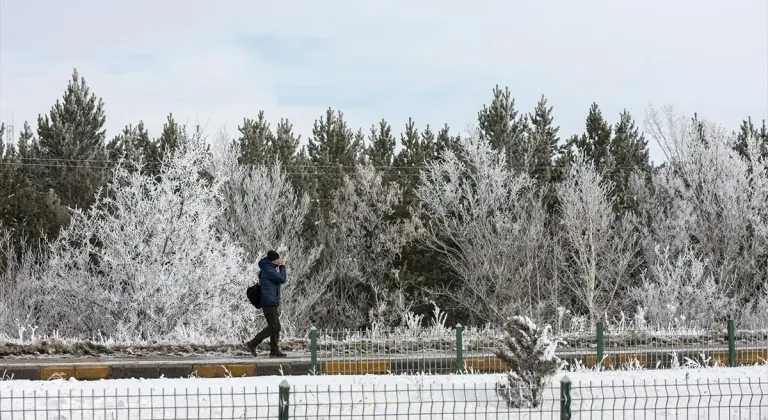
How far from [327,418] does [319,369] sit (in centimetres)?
504

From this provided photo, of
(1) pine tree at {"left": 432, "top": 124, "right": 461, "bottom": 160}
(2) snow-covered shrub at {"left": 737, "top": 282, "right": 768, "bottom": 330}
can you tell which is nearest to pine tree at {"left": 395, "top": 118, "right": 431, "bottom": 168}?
(1) pine tree at {"left": 432, "top": 124, "right": 461, "bottom": 160}

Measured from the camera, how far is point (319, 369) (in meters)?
16.2

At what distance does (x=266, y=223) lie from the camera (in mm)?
42969

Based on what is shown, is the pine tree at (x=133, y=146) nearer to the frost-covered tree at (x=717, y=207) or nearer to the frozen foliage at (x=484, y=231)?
the frozen foliage at (x=484, y=231)

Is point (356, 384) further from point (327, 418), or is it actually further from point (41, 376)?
point (41, 376)

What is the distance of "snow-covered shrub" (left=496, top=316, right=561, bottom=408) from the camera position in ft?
39.1

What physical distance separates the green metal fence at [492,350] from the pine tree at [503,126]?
26.3 meters

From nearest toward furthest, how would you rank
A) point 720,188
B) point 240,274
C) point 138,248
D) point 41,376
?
point 41,376 → point 138,248 → point 240,274 → point 720,188

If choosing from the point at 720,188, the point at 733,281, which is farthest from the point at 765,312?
the point at 720,188

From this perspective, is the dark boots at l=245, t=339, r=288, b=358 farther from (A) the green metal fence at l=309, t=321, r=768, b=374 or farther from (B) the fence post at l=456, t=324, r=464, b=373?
(B) the fence post at l=456, t=324, r=464, b=373

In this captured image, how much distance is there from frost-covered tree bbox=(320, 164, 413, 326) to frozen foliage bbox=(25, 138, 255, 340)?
16.0 m

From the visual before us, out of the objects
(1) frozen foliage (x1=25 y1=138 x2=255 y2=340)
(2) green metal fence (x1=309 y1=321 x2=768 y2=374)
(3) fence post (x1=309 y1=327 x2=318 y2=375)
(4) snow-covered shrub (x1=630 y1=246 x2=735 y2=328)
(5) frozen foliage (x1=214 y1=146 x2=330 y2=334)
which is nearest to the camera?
(3) fence post (x1=309 y1=327 x2=318 y2=375)

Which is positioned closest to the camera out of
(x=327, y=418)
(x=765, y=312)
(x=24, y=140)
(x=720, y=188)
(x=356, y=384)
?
(x=327, y=418)

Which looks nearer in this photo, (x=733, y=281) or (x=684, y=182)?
(x=733, y=281)
